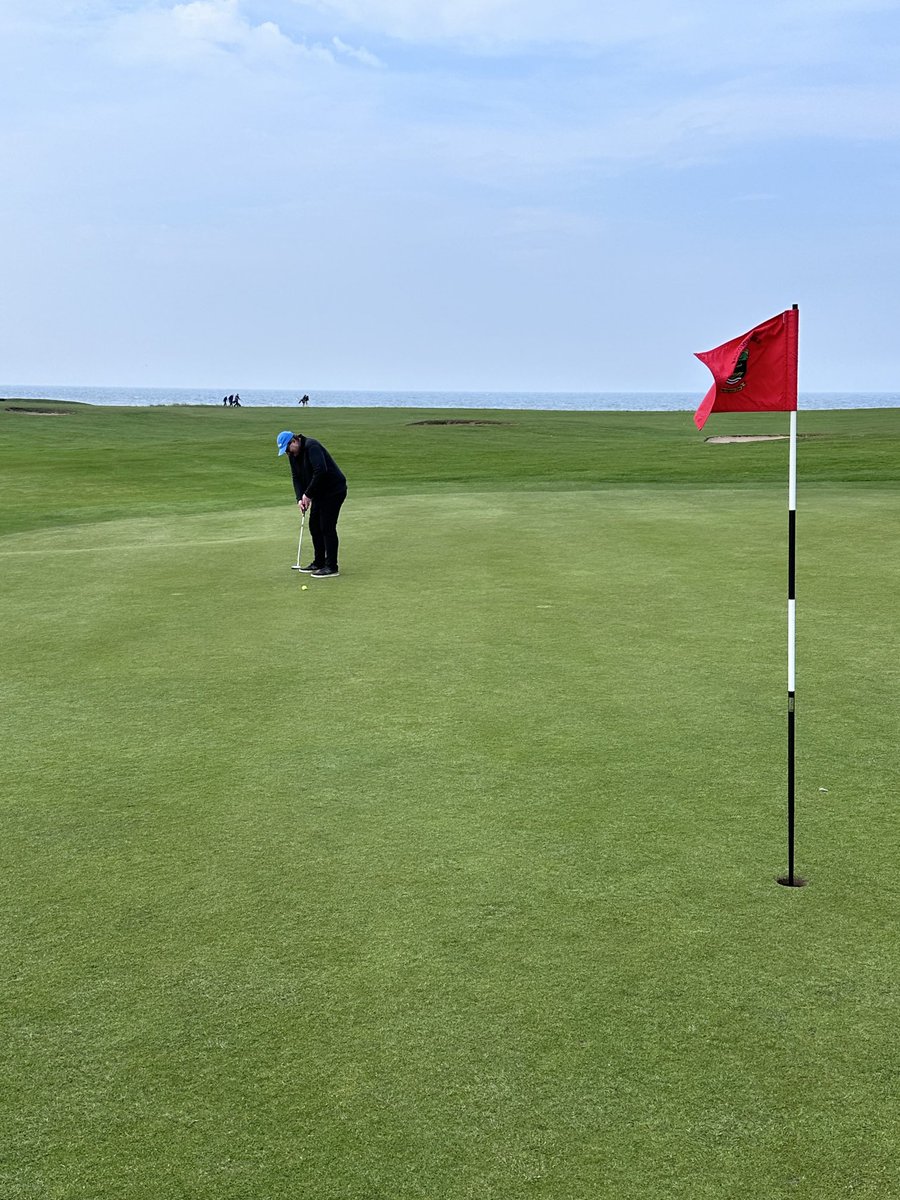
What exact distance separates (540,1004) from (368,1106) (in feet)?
2.55

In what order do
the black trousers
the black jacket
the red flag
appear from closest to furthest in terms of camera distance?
the red flag → the black trousers → the black jacket

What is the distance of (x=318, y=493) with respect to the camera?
43.7 feet

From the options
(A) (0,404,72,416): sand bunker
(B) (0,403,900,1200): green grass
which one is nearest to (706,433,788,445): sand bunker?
(B) (0,403,900,1200): green grass

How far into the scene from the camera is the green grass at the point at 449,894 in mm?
3400

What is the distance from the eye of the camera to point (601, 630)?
385 inches

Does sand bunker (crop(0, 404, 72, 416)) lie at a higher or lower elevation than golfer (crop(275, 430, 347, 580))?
higher

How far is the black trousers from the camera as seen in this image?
13.0 metres

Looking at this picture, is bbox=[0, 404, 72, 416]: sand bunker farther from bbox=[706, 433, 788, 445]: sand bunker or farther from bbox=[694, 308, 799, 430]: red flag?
bbox=[694, 308, 799, 430]: red flag

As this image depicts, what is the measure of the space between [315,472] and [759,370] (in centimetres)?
866

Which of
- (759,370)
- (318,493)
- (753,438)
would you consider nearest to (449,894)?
(759,370)

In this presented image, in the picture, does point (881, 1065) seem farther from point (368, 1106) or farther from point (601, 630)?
point (601, 630)

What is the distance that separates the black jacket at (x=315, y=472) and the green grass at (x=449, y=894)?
5.62 feet

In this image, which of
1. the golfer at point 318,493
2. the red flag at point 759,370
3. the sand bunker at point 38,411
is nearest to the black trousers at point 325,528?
the golfer at point 318,493

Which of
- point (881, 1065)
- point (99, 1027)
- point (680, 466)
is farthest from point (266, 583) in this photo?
point (680, 466)
